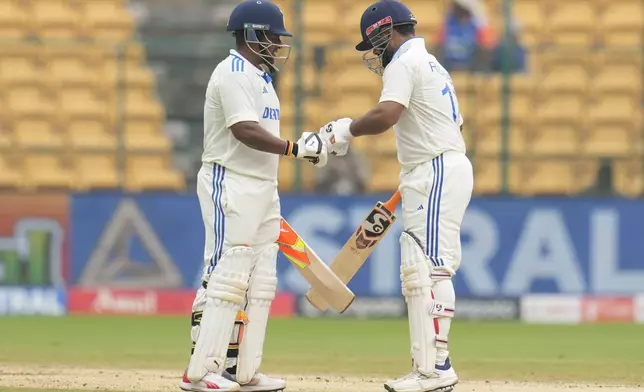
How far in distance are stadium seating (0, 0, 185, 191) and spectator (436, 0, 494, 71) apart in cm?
294

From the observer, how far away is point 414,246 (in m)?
6.46

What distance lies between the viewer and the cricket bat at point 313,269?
6684 millimetres

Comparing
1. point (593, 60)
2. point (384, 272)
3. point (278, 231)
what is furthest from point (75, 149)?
point (278, 231)

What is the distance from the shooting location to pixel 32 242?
12328mm

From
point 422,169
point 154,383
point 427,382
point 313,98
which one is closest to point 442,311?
point 427,382

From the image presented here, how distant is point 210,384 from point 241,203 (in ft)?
2.90

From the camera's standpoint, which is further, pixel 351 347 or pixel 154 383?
→ pixel 351 347

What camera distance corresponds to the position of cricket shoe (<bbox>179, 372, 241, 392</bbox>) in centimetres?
616

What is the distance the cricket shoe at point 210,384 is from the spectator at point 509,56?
700cm

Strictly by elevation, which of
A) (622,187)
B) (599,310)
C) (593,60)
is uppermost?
(593,60)

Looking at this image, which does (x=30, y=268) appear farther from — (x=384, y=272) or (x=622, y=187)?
(x=622, y=187)

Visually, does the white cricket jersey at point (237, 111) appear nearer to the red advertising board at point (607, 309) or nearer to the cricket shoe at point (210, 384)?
the cricket shoe at point (210, 384)

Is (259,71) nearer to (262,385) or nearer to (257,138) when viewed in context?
(257,138)

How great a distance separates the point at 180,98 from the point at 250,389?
7.68m
